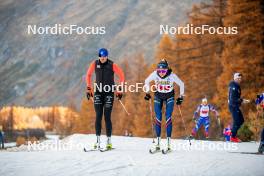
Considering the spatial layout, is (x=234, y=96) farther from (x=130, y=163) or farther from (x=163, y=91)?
(x=130, y=163)

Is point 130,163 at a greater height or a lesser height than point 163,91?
lesser

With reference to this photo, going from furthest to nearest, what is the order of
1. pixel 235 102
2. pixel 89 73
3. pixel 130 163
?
pixel 235 102
pixel 89 73
pixel 130 163

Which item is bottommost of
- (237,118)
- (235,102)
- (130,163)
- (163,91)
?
(130,163)

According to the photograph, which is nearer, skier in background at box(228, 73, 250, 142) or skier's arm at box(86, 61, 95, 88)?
skier's arm at box(86, 61, 95, 88)

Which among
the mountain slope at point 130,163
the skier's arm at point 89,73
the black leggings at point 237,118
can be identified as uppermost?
the skier's arm at point 89,73

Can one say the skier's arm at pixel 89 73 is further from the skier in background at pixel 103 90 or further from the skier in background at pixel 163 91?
the skier in background at pixel 163 91

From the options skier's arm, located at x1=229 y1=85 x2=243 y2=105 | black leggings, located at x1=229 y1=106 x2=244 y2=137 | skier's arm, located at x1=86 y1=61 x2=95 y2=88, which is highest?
skier's arm, located at x1=86 y1=61 x2=95 y2=88

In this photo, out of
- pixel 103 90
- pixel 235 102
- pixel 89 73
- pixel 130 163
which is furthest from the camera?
pixel 235 102

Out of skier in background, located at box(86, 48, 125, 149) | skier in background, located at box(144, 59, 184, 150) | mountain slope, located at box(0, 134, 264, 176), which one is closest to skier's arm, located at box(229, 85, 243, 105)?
skier in background, located at box(144, 59, 184, 150)

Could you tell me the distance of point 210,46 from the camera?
3541 centimetres

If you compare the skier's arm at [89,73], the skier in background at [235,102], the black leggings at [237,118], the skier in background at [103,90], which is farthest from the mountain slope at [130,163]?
the skier in background at [235,102]

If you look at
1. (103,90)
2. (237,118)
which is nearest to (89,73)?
(103,90)

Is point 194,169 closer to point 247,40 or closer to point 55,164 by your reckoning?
point 55,164

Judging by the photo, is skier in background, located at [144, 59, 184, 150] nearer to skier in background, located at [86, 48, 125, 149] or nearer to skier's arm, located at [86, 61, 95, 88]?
skier in background, located at [86, 48, 125, 149]
